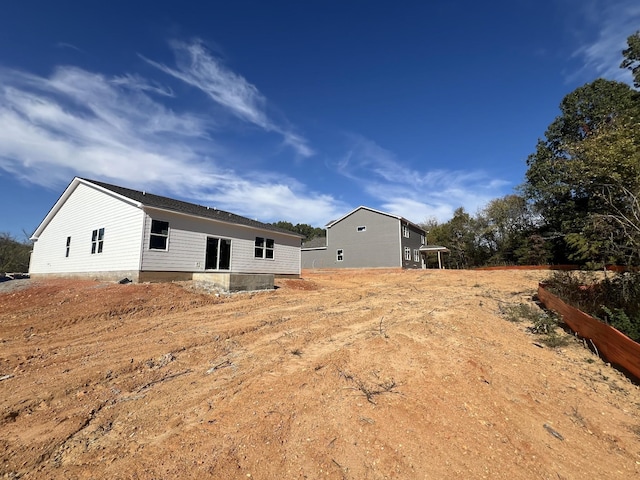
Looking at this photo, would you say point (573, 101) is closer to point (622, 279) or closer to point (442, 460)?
point (622, 279)

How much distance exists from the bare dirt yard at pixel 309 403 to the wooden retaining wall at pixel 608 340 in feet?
0.79

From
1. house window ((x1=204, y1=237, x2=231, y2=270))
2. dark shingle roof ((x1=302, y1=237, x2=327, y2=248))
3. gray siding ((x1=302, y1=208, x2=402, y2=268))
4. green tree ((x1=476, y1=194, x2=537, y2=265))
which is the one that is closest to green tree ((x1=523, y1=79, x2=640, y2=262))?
green tree ((x1=476, y1=194, x2=537, y2=265))

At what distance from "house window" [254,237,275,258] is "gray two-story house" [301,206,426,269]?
556 inches

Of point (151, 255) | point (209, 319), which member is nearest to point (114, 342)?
point (209, 319)

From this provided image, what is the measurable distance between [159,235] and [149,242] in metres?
0.53

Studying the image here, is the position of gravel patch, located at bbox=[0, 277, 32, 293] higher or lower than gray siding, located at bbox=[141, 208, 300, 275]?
lower

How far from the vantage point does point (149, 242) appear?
12859 millimetres

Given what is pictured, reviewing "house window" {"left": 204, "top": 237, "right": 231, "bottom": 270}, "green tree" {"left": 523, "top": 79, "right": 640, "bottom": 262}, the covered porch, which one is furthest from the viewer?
the covered porch

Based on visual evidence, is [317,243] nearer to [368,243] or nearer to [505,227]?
[368,243]

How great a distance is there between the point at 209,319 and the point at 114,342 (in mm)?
1997

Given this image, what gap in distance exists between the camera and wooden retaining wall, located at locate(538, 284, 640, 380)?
4496 millimetres

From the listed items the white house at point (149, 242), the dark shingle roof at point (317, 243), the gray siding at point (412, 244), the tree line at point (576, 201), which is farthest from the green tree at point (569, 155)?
the dark shingle roof at point (317, 243)

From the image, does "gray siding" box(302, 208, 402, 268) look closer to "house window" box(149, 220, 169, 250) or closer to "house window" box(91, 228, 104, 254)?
"house window" box(149, 220, 169, 250)

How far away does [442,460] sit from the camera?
9.24 feet
